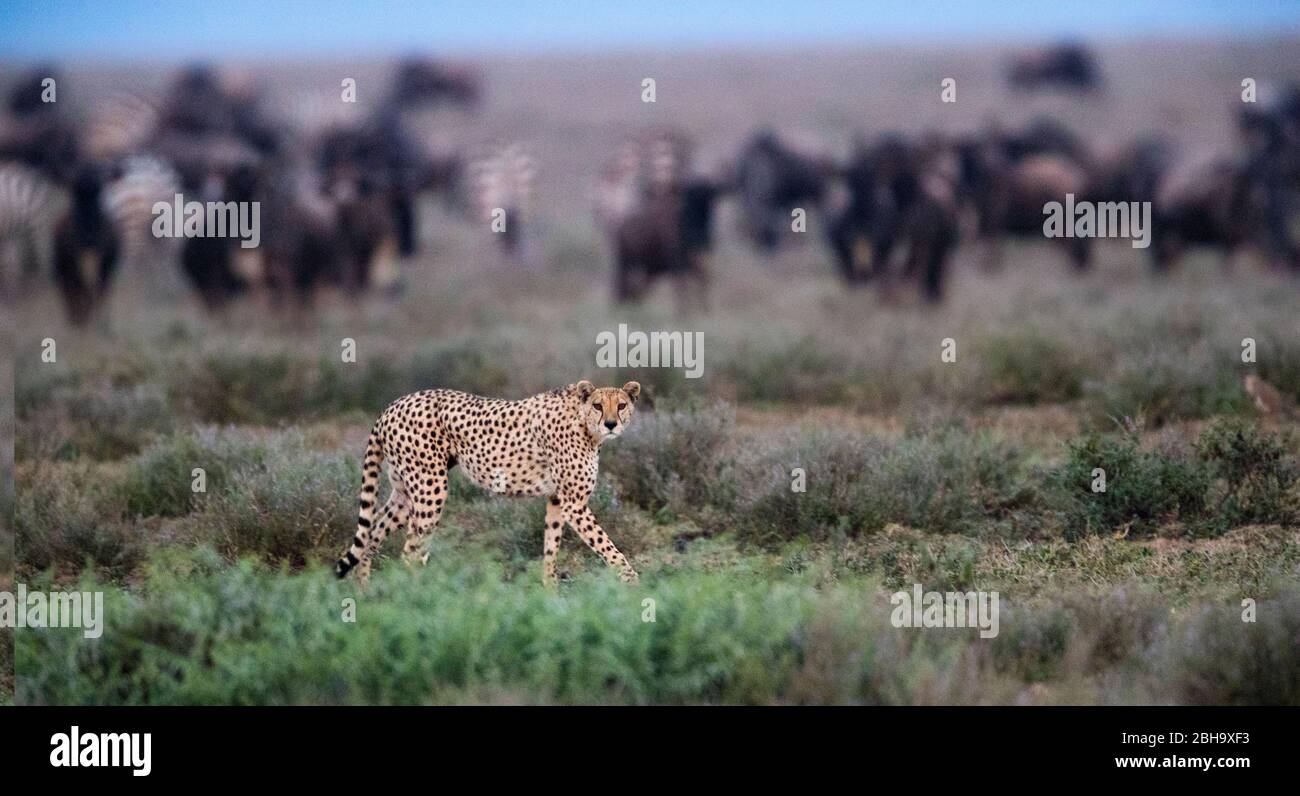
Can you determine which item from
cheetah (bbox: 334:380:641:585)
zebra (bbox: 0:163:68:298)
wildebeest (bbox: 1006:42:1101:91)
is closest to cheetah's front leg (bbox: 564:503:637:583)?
cheetah (bbox: 334:380:641:585)

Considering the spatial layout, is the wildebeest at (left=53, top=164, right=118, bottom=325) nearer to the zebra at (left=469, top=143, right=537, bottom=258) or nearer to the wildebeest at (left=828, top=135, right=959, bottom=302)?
the zebra at (left=469, top=143, right=537, bottom=258)

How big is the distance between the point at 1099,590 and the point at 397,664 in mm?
3400

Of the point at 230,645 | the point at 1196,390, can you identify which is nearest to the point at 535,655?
the point at 230,645

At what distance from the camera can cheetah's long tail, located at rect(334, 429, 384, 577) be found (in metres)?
8.42

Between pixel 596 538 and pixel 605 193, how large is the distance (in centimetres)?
1697

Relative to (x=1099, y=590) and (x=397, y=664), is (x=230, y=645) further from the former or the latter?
(x=1099, y=590)

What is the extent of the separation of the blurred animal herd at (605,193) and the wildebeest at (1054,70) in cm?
1119

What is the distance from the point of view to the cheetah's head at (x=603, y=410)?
27.5 ft

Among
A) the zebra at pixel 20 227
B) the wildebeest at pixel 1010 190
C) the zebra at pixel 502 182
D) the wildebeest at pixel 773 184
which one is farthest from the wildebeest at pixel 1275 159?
the zebra at pixel 20 227

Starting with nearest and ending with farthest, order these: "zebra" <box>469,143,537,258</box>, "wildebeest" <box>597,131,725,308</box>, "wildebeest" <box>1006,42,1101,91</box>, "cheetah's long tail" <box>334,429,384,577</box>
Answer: "cheetah's long tail" <box>334,429,384,577</box> < "wildebeest" <box>597,131,725,308</box> < "zebra" <box>469,143,537,258</box> < "wildebeest" <box>1006,42,1101,91</box>

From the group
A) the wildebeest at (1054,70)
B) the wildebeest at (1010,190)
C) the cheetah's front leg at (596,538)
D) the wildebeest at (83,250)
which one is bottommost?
the cheetah's front leg at (596,538)

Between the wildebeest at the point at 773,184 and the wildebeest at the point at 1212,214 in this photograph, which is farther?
the wildebeest at the point at 773,184

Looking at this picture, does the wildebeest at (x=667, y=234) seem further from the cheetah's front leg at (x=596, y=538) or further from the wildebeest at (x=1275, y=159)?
the cheetah's front leg at (x=596, y=538)
